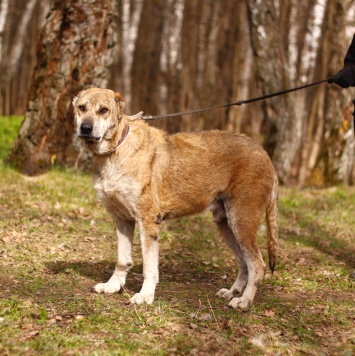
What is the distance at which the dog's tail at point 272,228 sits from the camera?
655 cm

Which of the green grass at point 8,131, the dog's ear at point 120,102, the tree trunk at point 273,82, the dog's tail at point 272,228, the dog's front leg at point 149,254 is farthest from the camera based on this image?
the green grass at point 8,131

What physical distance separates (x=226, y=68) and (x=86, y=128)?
870 inches

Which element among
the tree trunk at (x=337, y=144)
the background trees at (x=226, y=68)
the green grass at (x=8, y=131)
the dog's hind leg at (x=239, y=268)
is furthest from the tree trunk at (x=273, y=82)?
the dog's hind leg at (x=239, y=268)

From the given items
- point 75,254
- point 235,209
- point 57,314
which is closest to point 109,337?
point 57,314

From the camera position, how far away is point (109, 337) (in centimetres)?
513

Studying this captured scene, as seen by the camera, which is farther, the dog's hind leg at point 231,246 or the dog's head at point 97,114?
the dog's hind leg at point 231,246

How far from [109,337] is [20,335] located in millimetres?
711

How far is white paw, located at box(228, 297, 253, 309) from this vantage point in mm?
6188

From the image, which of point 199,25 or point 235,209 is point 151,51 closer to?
point 199,25

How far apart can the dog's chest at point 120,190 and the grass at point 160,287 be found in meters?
0.91

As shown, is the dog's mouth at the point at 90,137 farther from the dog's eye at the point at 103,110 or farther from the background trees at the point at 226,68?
the background trees at the point at 226,68

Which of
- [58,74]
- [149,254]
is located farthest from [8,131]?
[149,254]

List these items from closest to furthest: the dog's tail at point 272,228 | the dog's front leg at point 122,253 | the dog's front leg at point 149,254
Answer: the dog's front leg at point 149,254 → the dog's front leg at point 122,253 → the dog's tail at point 272,228

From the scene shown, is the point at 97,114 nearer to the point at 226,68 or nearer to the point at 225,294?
the point at 225,294
